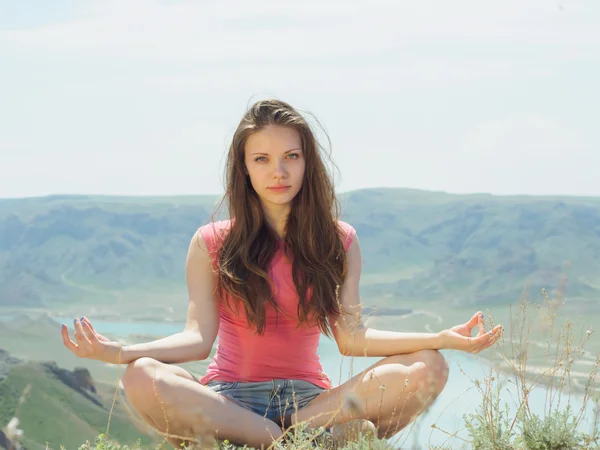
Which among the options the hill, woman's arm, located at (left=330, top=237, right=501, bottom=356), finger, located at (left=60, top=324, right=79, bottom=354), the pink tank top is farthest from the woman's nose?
the hill

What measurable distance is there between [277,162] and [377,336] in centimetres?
88

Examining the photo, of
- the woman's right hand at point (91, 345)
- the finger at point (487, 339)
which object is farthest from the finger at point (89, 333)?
the finger at point (487, 339)

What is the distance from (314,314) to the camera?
3.67 meters

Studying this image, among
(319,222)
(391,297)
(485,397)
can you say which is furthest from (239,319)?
(391,297)

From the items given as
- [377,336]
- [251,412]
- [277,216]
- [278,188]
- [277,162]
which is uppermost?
[277,162]

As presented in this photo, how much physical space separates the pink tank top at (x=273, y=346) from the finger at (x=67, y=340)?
709mm

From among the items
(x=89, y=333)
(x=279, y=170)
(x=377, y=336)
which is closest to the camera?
(x=89, y=333)

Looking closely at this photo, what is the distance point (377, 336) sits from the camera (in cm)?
355

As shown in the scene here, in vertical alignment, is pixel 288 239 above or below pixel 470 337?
above

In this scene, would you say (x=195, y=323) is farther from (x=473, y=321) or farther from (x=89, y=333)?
(x=473, y=321)

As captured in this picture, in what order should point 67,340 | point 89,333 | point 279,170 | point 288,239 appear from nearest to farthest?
point 67,340 → point 89,333 → point 279,170 → point 288,239

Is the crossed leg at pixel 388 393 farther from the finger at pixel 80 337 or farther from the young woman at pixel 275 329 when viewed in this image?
the finger at pixel 80 337

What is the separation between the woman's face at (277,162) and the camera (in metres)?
3.68

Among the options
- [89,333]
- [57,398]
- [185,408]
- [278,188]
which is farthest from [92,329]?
[57,398]
